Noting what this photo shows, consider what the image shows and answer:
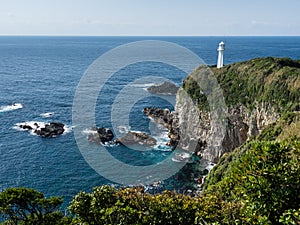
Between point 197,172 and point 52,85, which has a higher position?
point 52,85

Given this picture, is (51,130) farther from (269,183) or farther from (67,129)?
(269,183)

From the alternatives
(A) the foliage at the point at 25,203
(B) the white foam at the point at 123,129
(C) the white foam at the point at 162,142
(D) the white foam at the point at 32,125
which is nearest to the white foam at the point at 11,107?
(D) the white foam at the point at 32,125

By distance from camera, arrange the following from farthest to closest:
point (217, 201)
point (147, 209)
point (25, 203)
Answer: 1. point (25, 203)
2. point (147, 209)
3. point (217, 201)

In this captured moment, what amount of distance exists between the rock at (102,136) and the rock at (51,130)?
23.0 ft

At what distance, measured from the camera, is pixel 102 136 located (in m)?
55.3

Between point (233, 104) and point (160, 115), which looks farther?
point (160, 115)

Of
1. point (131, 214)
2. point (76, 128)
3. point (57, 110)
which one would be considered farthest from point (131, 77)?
point (131, 214)

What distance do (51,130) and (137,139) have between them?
16.3 metres

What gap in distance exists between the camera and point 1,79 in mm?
108250

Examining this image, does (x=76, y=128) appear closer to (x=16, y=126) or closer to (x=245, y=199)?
(x=16, y=126)

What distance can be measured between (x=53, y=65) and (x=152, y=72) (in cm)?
5188

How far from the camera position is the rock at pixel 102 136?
178ft

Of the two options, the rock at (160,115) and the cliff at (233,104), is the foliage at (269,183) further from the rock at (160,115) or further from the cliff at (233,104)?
the rock at (160,115)

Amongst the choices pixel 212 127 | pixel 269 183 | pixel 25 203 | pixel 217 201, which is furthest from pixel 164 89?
pixel 269 183
